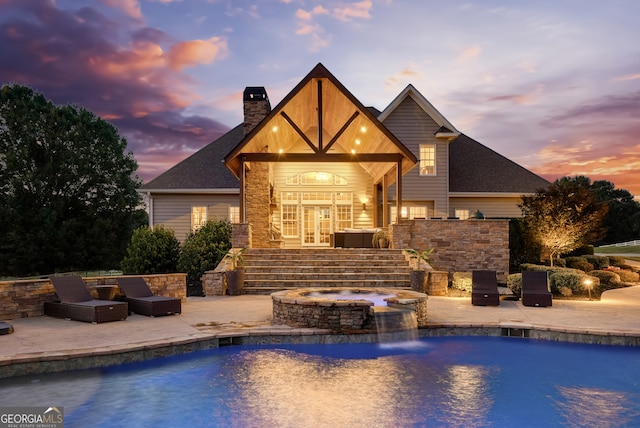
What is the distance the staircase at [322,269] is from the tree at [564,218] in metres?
6.08

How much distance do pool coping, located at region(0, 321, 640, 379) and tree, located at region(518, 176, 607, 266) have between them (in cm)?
1015

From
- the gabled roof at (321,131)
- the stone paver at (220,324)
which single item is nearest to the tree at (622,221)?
the gabled roof at (321,131)

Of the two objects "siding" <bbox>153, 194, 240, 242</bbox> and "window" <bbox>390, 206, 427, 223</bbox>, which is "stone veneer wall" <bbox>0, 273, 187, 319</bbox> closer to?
"siding" <bbox>153, 194, 240, 242</bbox>

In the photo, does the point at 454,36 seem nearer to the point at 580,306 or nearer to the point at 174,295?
the point at 580,306

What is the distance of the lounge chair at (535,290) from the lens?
12.5 m

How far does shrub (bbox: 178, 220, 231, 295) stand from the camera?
56.9 ft

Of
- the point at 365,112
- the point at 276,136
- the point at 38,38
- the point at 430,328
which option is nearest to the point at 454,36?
the point at 365,112

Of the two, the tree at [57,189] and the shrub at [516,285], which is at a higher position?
the tree at [57,189]

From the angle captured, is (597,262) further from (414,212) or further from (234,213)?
(234,213)

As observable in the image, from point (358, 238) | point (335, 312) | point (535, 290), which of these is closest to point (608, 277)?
point (535, 290)

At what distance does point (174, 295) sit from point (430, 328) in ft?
22.2

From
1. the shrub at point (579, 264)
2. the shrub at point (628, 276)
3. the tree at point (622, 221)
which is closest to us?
the shrub at point (628, 276)

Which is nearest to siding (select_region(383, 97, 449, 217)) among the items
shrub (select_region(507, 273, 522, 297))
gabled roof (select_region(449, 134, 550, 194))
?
gabled roof (select_region(449, 134, 550, 194))

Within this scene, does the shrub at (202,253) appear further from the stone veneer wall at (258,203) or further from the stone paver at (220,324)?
the stone paver at (220,324)
